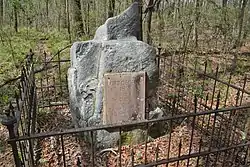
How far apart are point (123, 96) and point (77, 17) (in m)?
8.71

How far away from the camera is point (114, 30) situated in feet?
13.1

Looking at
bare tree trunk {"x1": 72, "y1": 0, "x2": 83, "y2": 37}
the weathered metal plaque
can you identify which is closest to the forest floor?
the weathered metal plaque

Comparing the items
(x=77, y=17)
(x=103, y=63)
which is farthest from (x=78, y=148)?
(x=77, y=17)

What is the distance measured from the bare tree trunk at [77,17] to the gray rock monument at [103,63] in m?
7.98

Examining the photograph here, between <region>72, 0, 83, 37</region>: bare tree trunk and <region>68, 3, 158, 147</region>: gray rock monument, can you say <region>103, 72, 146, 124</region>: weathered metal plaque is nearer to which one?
<region>68, 3, 158, 147</region>: gray rock monument

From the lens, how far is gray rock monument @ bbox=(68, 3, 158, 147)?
151 inches

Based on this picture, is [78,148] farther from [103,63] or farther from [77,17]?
[77,17]

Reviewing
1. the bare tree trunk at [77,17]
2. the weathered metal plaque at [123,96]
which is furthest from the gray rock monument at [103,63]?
the bare tree trunk at [77,17]

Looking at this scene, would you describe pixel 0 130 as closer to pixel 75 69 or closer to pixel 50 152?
pixel 50 152

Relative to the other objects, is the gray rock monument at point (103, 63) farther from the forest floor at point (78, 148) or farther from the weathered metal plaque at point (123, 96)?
the forest floor at point (78, 148)

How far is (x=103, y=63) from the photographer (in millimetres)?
3834

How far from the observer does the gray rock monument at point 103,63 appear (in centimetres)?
383


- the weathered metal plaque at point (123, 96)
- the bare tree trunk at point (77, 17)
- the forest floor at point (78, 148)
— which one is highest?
the bare tree trunk at point (77, 17)

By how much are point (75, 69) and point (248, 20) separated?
13199 mm
